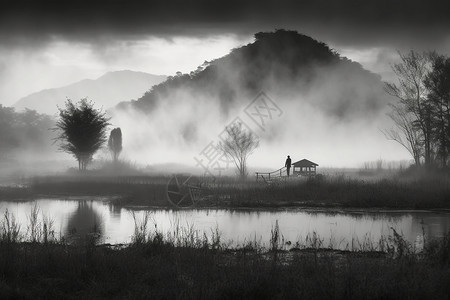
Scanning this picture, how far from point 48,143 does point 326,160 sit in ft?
268

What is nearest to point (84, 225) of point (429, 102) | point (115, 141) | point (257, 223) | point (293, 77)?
point (257, 223)

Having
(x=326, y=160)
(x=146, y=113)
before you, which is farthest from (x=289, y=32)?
(x=326, y=160)

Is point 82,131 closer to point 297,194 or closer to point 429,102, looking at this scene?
point 297,194

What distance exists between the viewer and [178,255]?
16.2 meters

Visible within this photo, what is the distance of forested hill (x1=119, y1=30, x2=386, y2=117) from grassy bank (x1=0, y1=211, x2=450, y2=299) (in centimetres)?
13016

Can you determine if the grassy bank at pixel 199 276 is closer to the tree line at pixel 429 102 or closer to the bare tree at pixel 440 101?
the bare tree at pixel 440 101

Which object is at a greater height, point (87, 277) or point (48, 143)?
point (48, 143)

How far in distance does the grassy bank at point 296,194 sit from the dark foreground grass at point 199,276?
2095 cm

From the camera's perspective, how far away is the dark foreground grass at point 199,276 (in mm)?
12547

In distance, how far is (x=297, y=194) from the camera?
4200cm

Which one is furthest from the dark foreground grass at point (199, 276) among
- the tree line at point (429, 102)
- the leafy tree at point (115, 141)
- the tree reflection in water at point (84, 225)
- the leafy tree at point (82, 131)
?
the leafy tree at point (115, 141)

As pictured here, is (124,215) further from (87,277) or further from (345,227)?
(87,277)

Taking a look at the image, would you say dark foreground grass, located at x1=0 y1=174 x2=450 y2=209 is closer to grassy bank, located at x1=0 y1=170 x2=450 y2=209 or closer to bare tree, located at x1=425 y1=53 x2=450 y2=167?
grassy bank, located at x1=0 y1=170 x2=450 y2=209

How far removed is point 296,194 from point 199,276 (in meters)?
28.7
